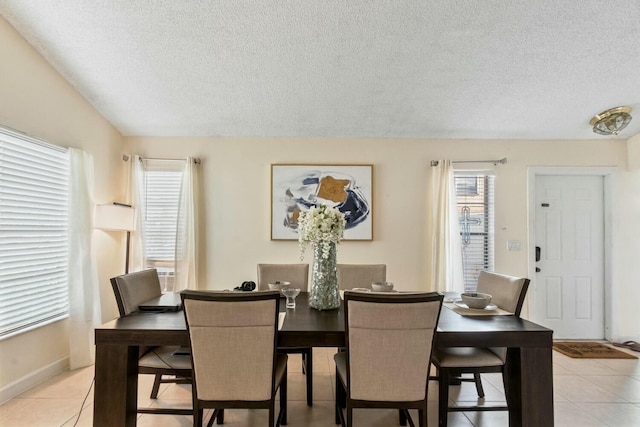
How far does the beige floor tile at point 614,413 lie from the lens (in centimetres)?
237

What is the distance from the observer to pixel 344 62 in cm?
290

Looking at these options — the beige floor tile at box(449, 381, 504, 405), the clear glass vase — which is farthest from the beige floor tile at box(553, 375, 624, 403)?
the clear glass vase

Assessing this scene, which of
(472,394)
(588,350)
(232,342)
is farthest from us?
(588,350)

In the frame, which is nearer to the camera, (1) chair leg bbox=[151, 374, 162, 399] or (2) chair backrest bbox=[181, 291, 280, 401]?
(2) chair backrest bbox=[181, 291, 280, 401]

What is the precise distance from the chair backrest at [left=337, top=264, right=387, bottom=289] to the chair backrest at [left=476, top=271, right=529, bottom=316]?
0.76 metres

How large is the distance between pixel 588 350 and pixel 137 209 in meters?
4.94

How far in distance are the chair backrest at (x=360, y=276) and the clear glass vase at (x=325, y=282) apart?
0.79m

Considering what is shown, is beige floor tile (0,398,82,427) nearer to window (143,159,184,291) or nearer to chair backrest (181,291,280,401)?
chair backrest (181,291,280,401)

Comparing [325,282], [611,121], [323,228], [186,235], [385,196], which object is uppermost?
[611,121]

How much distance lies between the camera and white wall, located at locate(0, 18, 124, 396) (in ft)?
8.56

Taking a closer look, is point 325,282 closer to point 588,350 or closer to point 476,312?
point 476,312

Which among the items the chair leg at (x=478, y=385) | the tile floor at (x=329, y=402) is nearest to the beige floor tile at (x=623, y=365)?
the tile floor at (x=329, y=402)

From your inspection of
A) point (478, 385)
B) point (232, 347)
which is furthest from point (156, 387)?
point (478, 385)

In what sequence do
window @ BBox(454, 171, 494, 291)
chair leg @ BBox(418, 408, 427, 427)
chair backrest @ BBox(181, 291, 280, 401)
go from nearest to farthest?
1. chair backrest @ BBox(181, 291, 280, 401)
2. chair leg @ BBox(418, 408, 427, 427)
3. window @ BBox(454, 171, 494, 291)
